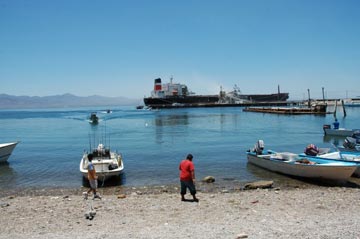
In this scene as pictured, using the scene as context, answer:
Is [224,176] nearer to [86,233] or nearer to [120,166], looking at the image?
[120,166]

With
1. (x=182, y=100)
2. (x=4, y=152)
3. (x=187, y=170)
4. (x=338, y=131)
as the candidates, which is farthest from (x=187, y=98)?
(x=187, y=170)

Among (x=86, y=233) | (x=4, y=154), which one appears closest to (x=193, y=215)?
(x=86, y=233)

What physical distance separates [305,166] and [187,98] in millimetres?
144623

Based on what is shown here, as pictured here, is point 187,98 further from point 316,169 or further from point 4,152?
point 316,169

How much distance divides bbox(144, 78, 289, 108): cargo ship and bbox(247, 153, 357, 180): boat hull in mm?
131452

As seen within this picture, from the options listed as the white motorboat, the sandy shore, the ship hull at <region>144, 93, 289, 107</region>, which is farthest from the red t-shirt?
the ship hull at <region>144, 93, 289, 107</region>

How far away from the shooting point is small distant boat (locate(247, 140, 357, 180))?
15.8 metres

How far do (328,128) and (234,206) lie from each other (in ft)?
107

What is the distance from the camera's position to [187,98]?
528 ft

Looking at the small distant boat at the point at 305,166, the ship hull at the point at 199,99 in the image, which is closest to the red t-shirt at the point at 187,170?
the small distant boat at the point at 305,166

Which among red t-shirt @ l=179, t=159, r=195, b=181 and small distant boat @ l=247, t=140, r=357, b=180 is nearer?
red t-shirt @ l=179, t=159, r=195, b=181

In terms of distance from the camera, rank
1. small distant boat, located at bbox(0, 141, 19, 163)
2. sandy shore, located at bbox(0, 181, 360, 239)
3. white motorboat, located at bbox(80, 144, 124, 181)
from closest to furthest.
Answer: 1. sandy shore, located at bbox(0, 181, 360, 239)
2. white motorboat, located at bbox(80, 144, 124, 181)
3. small distant boat, located at bbox(0, 141, 19, 163)

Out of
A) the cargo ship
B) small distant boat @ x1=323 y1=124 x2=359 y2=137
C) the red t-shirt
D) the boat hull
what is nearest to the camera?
the red t-shirt

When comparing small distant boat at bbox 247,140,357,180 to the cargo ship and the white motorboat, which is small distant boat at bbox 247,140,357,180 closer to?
the white motorboat
